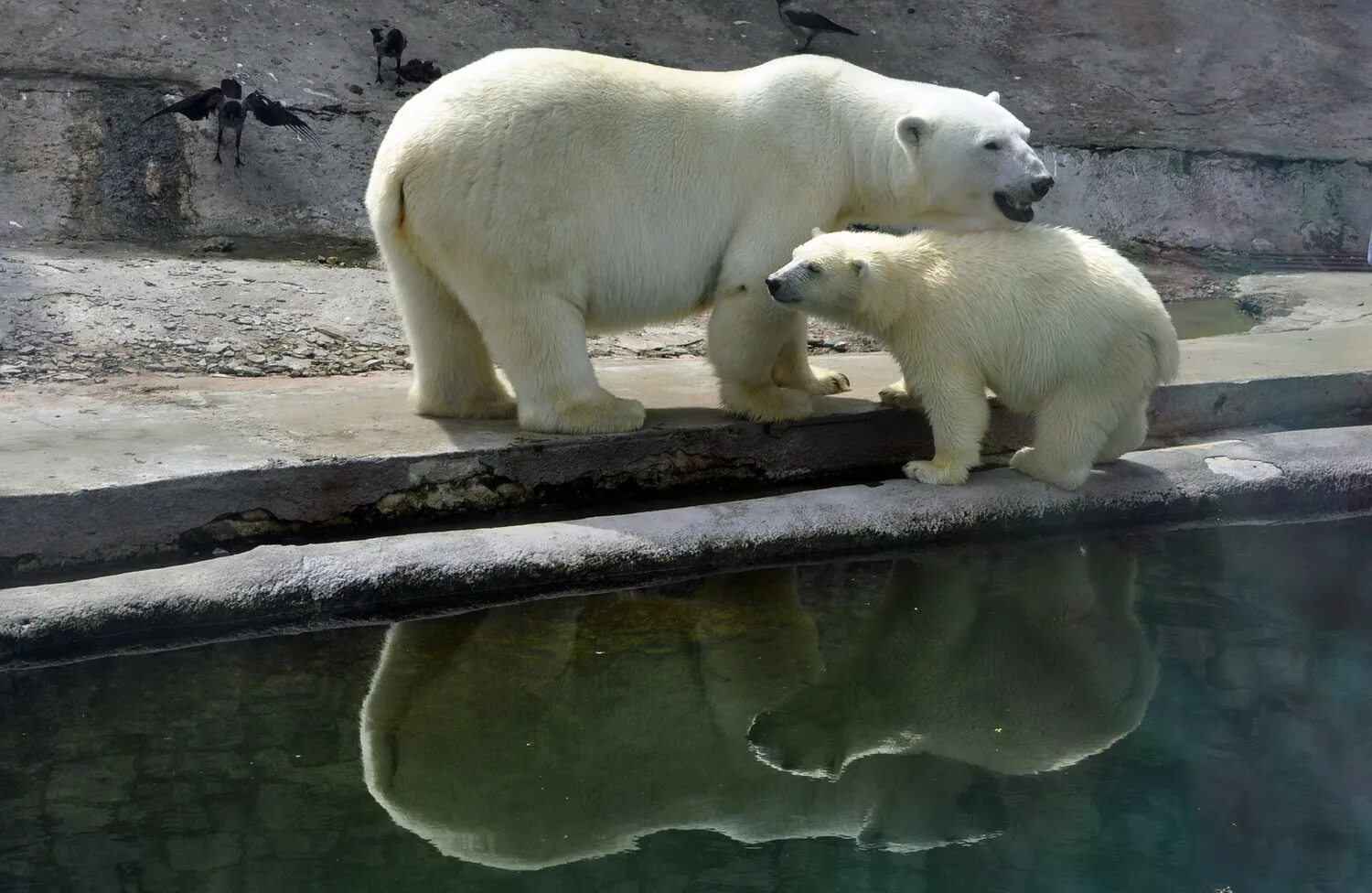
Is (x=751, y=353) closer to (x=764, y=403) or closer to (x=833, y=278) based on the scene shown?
(x=764, y=403)

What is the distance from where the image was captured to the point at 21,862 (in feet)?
7.97

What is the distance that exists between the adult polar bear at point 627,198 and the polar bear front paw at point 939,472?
1.75 feet

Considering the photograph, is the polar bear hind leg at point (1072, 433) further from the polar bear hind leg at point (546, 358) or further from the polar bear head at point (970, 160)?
the polar bear hind leg at point (546, 358)

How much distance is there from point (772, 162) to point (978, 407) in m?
1.01

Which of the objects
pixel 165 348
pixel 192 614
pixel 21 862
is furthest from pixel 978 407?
pixel 165 348

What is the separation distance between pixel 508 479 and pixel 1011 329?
5.10 ft

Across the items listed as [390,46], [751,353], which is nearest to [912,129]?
[751,353]

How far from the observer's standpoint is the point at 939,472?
13.3ft

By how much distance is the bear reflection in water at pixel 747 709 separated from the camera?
2.64 meters

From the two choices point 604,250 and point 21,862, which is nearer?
point 21,862

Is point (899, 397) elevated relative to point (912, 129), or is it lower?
lower

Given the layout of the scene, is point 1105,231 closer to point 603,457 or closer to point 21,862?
point 603,457

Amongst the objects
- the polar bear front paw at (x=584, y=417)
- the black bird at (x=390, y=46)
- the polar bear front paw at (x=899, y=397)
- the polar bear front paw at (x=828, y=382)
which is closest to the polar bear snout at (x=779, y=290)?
the polar bear front paw at (x=584, y=417)

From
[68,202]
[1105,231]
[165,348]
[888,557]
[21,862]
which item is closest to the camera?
[21,862]
